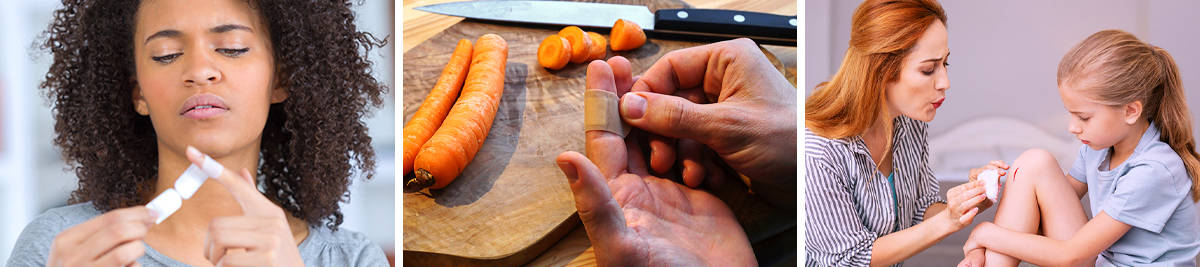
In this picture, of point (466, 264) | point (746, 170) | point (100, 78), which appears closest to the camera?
point (100, 78)

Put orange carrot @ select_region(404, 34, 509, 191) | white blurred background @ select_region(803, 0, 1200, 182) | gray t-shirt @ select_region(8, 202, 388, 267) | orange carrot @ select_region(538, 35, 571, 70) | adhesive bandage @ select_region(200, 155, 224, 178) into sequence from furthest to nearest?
1. white blurred background @ select_region(803, 0, 1200, 182)
2. orange carrot @ select_region(538, 35, 571, 70)
3. orange carrot @ select_region(404, 34, 509, 191)
4. gray t-shirt @ select_region(8, 202, 388, 267)
5. adhesive bandage @ select_region(200, 155, 224, 178)

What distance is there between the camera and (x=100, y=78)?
150 cm

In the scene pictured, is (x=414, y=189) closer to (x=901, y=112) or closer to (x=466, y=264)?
(x=466, y=264)

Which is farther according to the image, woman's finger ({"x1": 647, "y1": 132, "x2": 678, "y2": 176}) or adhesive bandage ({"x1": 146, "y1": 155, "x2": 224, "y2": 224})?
woman's finger ({"x1": 647, "y1": 132, "x2": 678, "y2": 176})

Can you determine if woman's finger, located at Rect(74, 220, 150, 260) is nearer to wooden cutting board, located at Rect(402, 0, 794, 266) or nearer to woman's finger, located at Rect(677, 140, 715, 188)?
wooden cutting board, located at Rect(402, 0, 794, 266)

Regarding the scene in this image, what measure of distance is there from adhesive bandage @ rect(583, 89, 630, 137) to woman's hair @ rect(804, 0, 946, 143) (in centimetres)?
44

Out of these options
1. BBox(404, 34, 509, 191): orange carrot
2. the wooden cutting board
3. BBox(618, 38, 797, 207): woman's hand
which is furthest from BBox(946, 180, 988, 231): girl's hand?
BBox(404, 34, 509, 191): orange carrot

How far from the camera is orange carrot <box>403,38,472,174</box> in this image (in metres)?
1.69

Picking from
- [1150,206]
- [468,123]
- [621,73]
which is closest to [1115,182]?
[1150,206]

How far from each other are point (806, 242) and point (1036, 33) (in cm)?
66

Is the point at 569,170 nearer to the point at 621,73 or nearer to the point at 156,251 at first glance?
the point at 621,73

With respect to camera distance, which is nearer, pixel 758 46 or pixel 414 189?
pixel 414 189

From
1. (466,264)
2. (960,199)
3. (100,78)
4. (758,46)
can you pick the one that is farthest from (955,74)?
(100,78)

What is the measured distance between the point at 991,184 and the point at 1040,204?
0.10m
